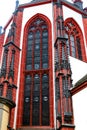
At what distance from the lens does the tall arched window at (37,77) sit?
17.0m

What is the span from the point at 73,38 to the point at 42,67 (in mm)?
4898

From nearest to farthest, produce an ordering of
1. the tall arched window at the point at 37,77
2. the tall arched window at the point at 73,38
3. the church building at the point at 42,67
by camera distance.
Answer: the church building at the point at 42,67
the tall arched window at the point at 37,77
the tall arched window at the point at 73,38

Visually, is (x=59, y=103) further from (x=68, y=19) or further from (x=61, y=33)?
(x=68, y=19)

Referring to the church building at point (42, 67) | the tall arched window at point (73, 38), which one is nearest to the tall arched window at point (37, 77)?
the church building at point (42, 67)

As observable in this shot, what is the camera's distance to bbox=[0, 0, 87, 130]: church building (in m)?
15.3

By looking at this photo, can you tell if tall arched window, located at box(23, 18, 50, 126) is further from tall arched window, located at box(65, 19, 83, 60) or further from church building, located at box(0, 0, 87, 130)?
tall arched window, located at box(65, 19, 83, 60)

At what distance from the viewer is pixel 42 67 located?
19.6m

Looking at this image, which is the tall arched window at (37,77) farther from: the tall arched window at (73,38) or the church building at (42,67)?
the tall arched window at (73,38)

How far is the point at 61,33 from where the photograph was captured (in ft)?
65.2

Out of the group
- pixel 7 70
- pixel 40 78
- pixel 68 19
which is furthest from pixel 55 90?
pixel 68 19

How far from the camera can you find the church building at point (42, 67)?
1527 cm

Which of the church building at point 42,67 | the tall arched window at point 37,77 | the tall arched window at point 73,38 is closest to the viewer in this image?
the church building at point 42,67

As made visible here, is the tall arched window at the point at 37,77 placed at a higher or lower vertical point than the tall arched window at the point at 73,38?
lower

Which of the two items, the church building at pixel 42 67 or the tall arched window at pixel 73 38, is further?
the tall arched window at pixel 73 38
